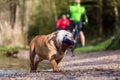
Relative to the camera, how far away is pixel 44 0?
130ft

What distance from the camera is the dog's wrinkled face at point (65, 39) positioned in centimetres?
1124

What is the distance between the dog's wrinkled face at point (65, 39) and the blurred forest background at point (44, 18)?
15897 millimetres

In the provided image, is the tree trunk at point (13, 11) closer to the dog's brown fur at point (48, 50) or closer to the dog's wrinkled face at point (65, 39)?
the dog's brown fur at point (48, 50)

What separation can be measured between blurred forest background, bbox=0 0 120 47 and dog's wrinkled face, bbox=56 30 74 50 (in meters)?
15.9

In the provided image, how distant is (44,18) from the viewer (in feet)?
155

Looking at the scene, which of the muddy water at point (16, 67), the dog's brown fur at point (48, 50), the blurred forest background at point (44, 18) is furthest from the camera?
the blurred forest background at point (44, 18)

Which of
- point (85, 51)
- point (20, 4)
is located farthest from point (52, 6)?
point (85, 51)

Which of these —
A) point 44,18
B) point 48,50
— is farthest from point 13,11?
point 44,18

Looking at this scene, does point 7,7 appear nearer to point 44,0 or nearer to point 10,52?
point 10,52

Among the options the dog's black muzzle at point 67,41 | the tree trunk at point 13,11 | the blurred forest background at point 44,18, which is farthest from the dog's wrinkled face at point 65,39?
the tree trunk at point 13,11

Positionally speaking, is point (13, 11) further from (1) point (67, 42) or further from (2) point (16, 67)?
(1) point (67, 42)

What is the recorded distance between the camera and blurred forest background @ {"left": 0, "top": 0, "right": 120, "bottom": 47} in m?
27.8

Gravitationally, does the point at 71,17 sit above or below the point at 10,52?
above

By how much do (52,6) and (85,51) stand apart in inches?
869
